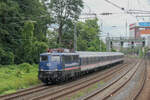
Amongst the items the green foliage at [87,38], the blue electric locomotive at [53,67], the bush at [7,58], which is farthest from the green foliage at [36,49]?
the green foliage at [87,38]

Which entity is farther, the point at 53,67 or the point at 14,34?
the point at 14,34

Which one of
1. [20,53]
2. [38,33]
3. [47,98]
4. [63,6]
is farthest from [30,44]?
[47,98]

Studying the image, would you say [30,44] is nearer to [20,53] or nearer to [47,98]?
[20,53]

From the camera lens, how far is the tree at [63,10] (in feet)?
178

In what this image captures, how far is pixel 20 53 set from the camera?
42.3 m

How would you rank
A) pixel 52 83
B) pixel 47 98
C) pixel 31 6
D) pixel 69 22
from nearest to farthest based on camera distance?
1. pixel 47 98
2. pixel 52 83
3. pixel 31 6
4. pixel 69 22

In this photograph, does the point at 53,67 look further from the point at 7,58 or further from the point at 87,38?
the point at 87,38

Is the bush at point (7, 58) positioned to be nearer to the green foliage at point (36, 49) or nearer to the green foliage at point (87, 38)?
the green foliage at point (36, 49)

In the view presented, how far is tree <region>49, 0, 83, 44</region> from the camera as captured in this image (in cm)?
5441

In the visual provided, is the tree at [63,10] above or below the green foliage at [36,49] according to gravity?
above

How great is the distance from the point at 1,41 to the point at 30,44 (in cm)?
499

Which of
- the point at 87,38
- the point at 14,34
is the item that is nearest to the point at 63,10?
the point at 14,34

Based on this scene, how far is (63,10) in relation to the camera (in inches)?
2172

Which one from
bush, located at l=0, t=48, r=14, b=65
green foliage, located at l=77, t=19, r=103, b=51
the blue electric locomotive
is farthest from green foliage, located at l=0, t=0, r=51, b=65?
green foliage, located at l=77, t=19, r=103, b=51
